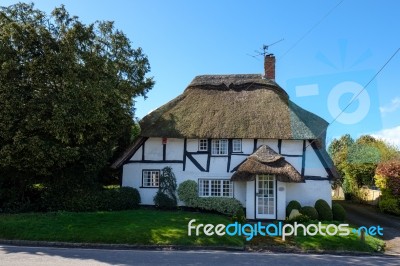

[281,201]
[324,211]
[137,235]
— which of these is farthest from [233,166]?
[137,235]

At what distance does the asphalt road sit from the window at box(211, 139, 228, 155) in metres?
8.78

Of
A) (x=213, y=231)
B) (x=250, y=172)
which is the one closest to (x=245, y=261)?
(x=213, y=231)

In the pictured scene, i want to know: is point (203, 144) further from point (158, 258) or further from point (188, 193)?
point (158, 258)

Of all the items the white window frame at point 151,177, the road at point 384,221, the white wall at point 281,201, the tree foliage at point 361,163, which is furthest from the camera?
the tree foliage at point 361,163

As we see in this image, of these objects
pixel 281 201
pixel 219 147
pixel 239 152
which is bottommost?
pixel 281 201

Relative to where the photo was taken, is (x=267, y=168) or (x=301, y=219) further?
(x=267, y=168)

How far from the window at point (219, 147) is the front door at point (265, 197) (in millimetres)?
2642

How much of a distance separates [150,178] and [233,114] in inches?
244

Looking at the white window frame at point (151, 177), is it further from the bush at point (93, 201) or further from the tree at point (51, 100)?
the tree at point (51, 100)

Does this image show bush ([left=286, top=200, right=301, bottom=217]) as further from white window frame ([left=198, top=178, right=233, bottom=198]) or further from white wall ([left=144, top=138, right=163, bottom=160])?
white wall ([left=144, top=138, right=163, bottom=160])

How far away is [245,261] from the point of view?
10164mm

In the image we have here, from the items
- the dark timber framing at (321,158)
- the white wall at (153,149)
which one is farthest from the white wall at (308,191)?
the white wall at (153,149)

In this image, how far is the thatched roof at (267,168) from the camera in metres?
17.4

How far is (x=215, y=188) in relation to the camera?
19.6 meters
